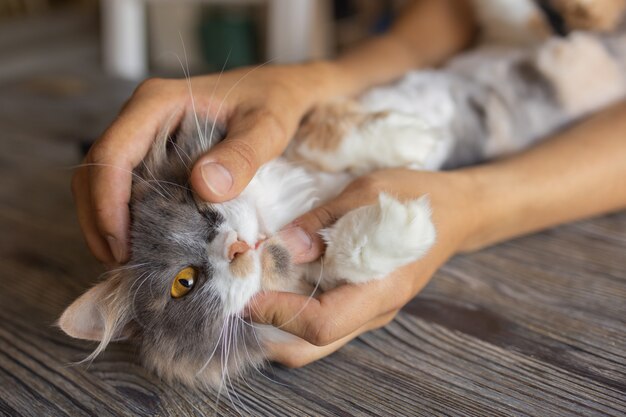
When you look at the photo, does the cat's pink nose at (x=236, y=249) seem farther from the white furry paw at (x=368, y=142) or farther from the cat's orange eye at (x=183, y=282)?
the white furry paw at (x=368, y=142)

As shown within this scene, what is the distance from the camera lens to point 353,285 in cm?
96

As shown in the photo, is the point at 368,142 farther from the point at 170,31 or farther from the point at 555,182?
the point at 170,31

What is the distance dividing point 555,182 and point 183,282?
2.87ft

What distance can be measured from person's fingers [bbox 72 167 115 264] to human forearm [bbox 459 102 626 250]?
0.78 meters

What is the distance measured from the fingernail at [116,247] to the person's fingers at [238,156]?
0.24m

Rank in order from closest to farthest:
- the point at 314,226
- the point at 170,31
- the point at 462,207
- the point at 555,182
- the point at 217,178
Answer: the point at 217,178 → the point at 314,226 → the point at 462,207 → the point at 555,182 → the point at 170,31

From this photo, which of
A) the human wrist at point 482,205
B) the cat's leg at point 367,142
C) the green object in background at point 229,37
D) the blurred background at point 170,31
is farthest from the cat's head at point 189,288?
the green object in background at point 229,37

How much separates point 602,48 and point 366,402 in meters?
1.17

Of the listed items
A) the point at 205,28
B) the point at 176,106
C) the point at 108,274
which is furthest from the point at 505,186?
the point at 205,28

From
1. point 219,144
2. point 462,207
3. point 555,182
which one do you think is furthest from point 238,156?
point 555,182

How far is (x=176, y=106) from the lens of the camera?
1143 mm

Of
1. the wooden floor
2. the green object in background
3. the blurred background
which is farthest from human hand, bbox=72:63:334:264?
the green object in background

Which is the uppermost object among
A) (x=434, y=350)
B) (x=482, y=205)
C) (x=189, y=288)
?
(x=482, y=205)

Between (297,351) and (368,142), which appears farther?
(368,142)
